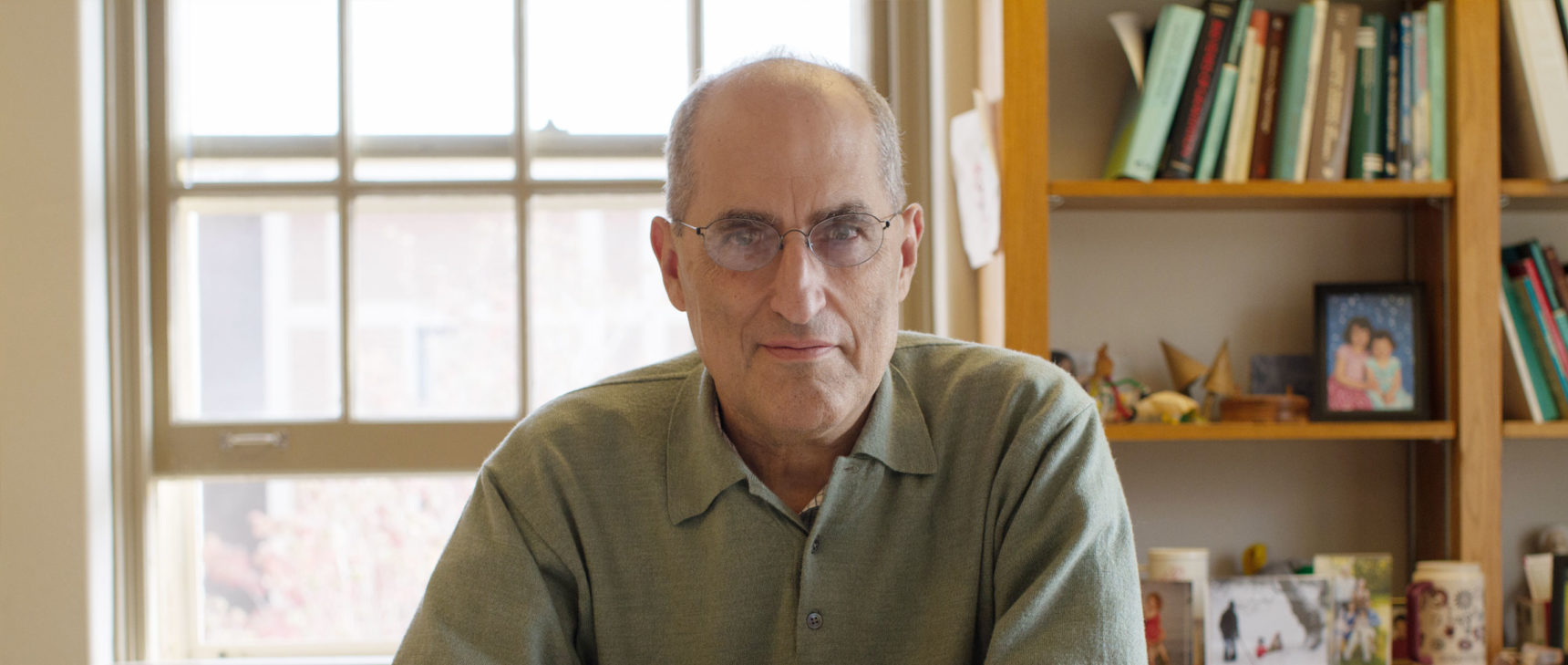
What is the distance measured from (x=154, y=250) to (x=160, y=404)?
285 mm

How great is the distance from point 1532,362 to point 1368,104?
500mm

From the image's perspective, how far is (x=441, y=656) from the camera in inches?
41.5

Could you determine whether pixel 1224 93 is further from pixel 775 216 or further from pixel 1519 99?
pixel 775 216

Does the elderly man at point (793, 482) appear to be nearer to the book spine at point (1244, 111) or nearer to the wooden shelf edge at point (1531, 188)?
the book spine at point (1244, 111)

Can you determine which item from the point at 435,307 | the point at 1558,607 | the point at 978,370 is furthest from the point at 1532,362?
the point at 435,307

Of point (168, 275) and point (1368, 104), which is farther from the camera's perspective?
point (168, 275)

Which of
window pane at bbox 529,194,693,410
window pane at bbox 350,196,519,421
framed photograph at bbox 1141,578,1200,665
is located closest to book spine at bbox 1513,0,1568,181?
framed photograph at bbox 1141,578,1200,665

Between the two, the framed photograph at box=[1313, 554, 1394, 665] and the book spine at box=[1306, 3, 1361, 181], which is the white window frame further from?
the framed photograph at box=[1313, 554, 1394, 665]

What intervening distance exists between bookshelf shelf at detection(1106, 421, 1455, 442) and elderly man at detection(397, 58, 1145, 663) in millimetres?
631

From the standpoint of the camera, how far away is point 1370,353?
188 centimetres

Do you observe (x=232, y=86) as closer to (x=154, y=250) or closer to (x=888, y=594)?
(x=154, y=250)

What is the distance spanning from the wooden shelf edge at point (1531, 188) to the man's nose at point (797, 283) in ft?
4.39

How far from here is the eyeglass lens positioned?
1079 millimetres

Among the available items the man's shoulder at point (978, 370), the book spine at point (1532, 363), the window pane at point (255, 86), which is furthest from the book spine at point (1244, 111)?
the window pane at point (255, 86)
